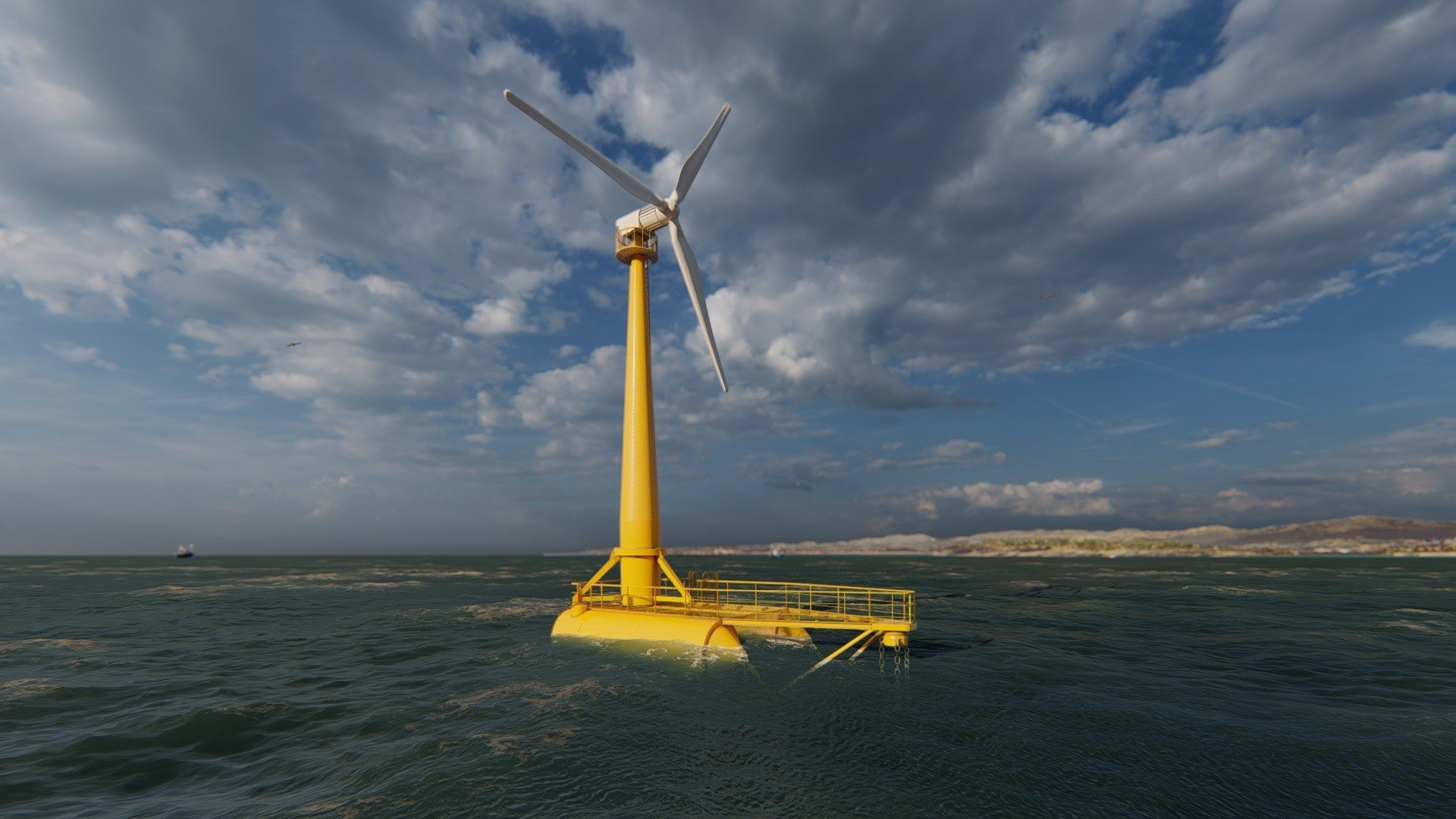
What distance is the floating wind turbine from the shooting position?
34906 millimetres

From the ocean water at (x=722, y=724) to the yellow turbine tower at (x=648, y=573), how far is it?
4.71ft

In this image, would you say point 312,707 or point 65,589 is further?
point 65,589

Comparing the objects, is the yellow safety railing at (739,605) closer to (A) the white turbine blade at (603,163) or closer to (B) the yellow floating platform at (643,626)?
(B) the yellow floating platform at (643,626)

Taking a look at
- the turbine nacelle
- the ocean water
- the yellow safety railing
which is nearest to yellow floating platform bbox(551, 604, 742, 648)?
the yellow safety railing

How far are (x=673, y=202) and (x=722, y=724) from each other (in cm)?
3018

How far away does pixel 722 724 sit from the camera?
68.8ft

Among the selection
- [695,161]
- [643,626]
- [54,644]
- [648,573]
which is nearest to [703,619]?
[643,626]

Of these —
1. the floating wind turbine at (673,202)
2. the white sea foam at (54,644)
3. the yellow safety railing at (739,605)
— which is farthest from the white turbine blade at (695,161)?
the white sea foam at (54,644)

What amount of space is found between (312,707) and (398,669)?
22.5ft

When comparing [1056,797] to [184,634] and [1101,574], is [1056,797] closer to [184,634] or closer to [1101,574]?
[184,634]

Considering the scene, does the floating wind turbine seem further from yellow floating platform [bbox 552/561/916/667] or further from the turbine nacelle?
yellow floating platform [bbox 552/561/916/667]

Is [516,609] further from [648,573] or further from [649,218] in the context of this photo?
[649,218]

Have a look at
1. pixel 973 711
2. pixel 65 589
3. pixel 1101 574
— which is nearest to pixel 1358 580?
pixel 1101 574

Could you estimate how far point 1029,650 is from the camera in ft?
115
